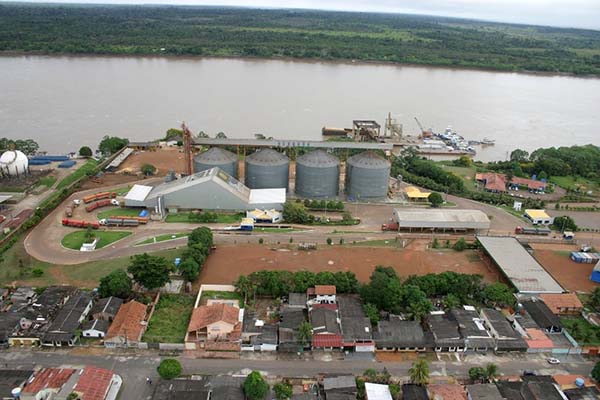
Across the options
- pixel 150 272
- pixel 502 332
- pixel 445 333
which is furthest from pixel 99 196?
pixel 502 332

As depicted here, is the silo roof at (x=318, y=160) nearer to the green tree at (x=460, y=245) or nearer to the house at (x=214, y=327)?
the green tree at (x=460, y=245)

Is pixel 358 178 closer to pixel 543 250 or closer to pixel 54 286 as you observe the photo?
pixel 543 250

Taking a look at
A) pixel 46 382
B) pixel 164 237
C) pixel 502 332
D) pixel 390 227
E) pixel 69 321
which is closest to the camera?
pixel 46 382

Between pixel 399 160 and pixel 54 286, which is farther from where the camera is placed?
pixel 399 160

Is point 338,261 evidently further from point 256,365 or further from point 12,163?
point 12,163

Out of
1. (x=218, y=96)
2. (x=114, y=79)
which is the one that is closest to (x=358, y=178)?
(x=218, y=96)

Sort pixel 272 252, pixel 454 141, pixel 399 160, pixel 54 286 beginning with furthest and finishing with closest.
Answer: pixel 454 141
pixel 399 160
pixel 272 252
pixel 54 286

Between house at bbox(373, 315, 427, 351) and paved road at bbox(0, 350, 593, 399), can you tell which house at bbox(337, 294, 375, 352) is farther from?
paved road at bbox(0, 350, 593, 399)
